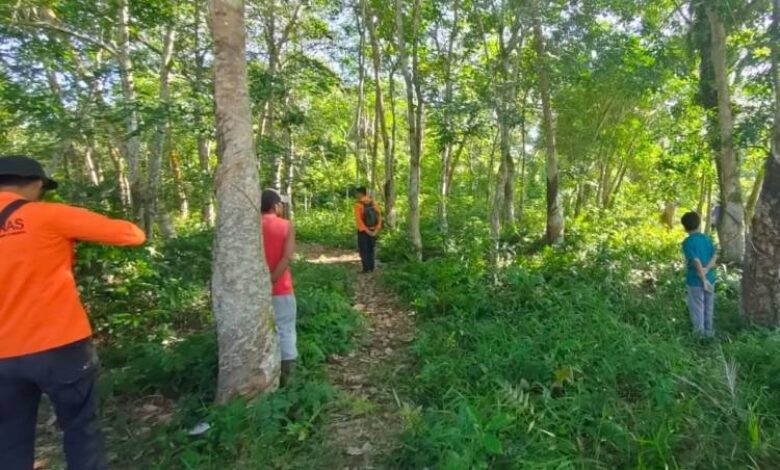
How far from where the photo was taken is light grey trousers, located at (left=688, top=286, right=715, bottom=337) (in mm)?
5887

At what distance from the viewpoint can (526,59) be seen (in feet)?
41.7

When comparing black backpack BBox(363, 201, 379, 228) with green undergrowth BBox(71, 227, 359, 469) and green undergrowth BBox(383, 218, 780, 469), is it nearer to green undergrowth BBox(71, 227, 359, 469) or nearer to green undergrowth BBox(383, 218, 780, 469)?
green undergrowth BBox(383, 218, 780, 469)

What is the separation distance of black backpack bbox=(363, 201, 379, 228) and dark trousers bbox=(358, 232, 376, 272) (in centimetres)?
33

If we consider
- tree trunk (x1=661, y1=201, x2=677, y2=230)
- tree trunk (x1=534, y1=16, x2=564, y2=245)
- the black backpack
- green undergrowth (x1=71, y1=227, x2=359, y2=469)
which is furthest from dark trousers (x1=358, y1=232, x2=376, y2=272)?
tree trunk (x1=661, y1=201, x2=677, y2=230)

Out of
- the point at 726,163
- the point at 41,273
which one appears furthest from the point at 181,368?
the point at 726,163

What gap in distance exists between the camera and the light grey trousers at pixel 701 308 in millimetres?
5887

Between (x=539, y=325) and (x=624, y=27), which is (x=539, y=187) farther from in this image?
(x=539, y=325)

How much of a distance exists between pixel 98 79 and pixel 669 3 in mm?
11666

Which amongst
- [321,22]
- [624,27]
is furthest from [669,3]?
[321,22]

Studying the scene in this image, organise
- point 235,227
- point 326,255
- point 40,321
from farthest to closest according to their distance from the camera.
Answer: point 326,255 < point 235,227 < point 40,321

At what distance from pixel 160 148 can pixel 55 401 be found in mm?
6006

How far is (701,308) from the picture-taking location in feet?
19.4

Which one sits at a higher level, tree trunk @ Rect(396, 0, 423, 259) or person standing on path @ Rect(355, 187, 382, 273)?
tree trunk @ Rect(396, 0, 423, 259)

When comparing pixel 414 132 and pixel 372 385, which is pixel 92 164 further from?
pixel 372 385
